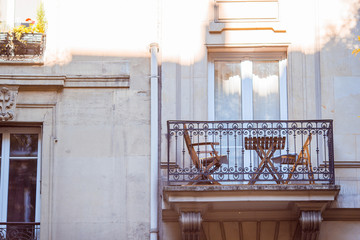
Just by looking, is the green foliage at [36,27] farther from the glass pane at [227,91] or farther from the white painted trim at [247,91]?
the white painted trim at [247,91]

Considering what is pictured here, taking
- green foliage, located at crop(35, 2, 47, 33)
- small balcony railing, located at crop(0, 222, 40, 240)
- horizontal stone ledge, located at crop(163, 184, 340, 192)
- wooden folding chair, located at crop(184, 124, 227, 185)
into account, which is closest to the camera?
horizontal stone ledge, located at crop(163, 184, 340, 192)

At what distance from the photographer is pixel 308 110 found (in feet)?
47.8

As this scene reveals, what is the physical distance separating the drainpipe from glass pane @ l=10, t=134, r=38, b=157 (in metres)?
2.06

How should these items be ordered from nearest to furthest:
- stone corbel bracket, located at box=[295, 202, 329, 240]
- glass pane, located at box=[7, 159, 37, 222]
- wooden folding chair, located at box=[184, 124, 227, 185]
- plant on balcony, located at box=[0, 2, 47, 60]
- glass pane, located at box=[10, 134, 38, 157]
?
stone corbel bracket, located at box=[295, 202, 329, 240]
wooden folding chair, located at box=[184, 124, 227, 185]
glass pane, located at box=[7, 159, 37, 222]
glass pane, located at box=[10, 134, 38, 157]
plant on balcony, located at box=[0, 2, 47, 60]

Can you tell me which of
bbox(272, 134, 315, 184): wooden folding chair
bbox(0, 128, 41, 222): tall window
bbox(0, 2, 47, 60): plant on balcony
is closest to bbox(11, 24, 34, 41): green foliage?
bbox(0, 2, 47, 60): plant on balcony

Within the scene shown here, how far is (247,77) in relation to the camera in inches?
600

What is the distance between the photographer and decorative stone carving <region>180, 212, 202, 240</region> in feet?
44.7

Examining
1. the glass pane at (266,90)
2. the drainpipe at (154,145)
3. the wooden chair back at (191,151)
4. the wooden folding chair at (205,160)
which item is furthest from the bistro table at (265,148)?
the drainpipe at (154,145)

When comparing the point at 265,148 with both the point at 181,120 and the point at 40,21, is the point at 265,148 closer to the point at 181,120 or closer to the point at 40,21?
the point at 181,120

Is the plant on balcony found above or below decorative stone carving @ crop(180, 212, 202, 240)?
above

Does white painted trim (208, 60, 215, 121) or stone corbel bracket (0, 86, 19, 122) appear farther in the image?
white painted trim (208, 60, 215, 121)

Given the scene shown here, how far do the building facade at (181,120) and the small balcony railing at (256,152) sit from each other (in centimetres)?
4

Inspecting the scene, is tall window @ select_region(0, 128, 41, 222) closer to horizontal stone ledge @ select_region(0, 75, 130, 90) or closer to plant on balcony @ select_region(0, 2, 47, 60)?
horizontal stone ledge @ select_region(0, 75, 130, 90)

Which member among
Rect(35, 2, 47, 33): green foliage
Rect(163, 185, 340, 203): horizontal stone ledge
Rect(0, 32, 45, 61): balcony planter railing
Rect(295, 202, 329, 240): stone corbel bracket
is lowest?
Rect(295, 202, 329, 240): stone corbel bracket
